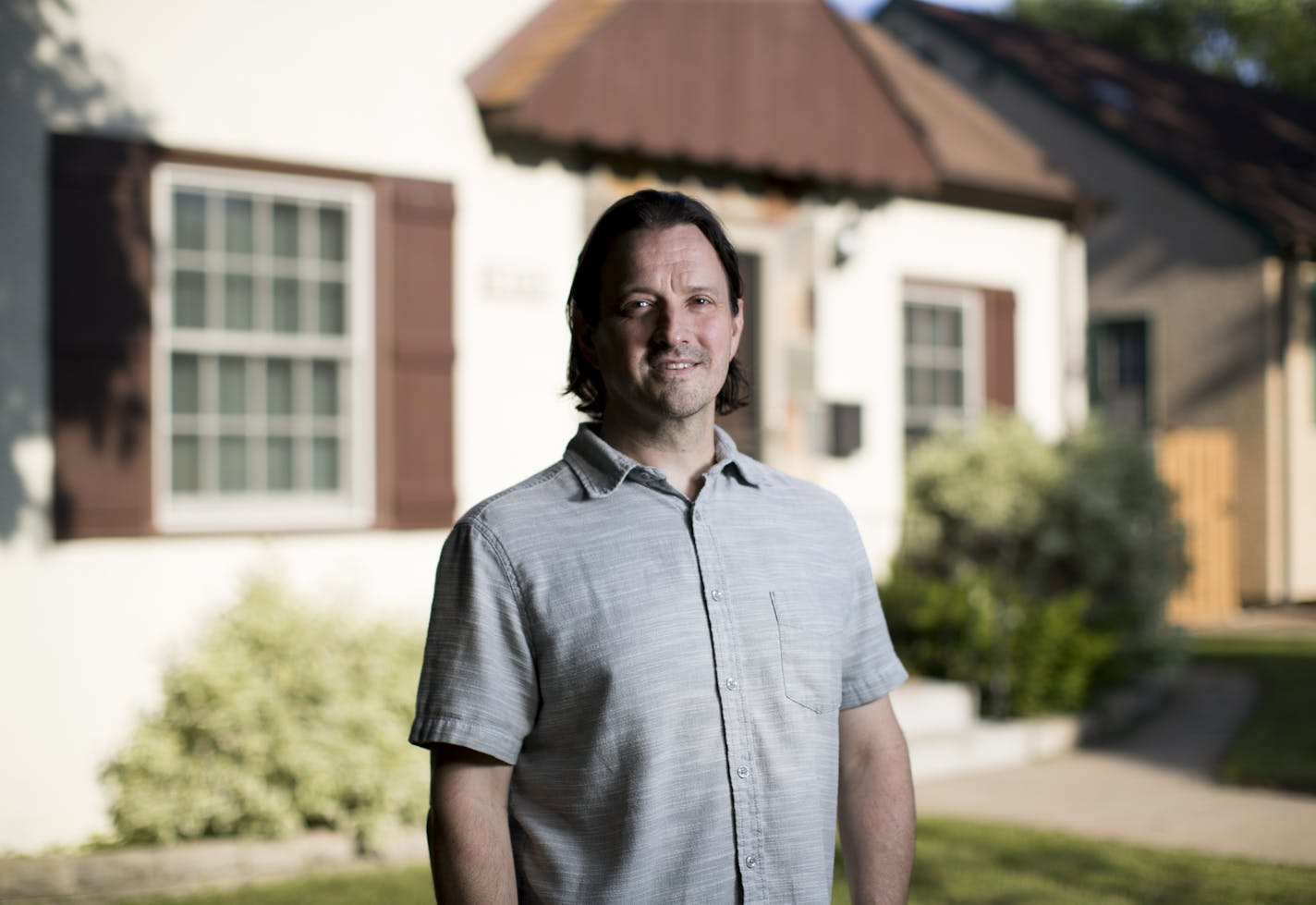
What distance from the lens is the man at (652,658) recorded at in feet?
6.66

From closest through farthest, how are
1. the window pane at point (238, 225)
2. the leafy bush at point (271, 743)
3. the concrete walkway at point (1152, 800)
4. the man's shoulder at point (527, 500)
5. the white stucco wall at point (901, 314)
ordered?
1. the man's shoulder at point (527, 500)
2. the leafy bush at point (271, 743)
3. the concrete walkway at point (1152, 800)
4. the window pane at point (238, 225)
5. the white stucco wall at point (901, 314)

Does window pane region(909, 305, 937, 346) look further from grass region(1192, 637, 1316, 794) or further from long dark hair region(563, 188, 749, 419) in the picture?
long dark hair region(563, 188, 749, 419)

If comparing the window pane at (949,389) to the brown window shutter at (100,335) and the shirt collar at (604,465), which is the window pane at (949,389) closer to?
the brown window shutter at (100,335)

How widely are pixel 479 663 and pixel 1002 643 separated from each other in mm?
6730

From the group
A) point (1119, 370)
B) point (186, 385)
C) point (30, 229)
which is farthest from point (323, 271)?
point (1119, 370)

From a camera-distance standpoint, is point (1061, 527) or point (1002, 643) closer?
point (1002, 643)

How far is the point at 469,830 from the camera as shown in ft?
6.55

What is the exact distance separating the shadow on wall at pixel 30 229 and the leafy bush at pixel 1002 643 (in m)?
4.88

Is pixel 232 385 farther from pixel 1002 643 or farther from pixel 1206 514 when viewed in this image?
pixel 1206 514

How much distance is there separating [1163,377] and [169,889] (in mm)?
13655

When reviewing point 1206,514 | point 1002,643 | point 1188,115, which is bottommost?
point 1002,643

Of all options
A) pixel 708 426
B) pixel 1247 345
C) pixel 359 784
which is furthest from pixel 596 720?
pixel 1247 345

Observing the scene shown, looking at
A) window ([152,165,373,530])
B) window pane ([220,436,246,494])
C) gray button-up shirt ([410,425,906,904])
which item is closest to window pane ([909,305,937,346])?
window ([152,165,373,530])

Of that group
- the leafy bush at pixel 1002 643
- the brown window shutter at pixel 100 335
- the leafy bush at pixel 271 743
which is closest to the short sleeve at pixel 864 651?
the leafy bush at pixel 271 743
